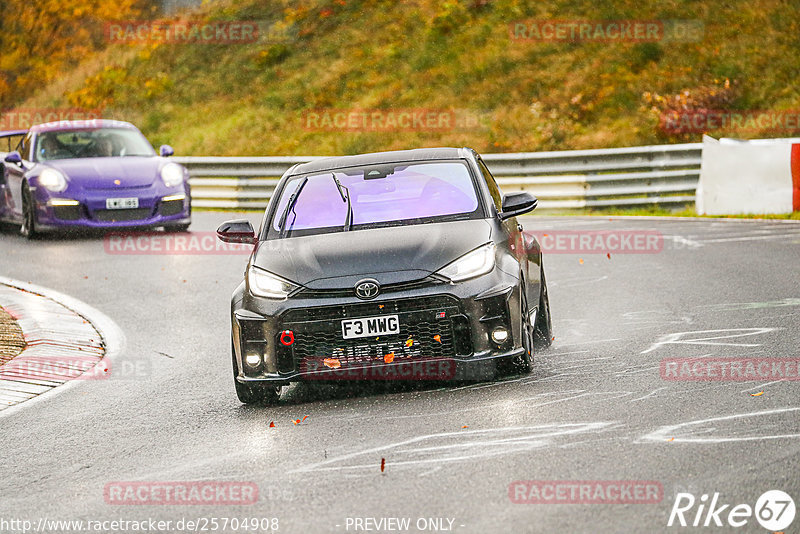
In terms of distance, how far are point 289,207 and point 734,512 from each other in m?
4.38

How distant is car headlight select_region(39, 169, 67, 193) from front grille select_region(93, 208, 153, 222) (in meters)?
0.62

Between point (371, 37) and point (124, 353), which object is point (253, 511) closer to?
point (124, 353)

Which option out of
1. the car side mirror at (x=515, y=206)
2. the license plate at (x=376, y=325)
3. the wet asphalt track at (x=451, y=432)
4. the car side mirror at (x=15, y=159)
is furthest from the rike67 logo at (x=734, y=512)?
the car side mirror at (x=15, y=159)

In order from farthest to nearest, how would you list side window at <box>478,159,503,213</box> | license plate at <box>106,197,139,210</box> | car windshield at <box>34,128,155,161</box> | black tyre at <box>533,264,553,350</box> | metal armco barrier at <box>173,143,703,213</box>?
metal armco barrier at <box>173,143,703,213</box>, car windshield at <box>34,128,155,161</box>, license plate at <box>106,197,139,210</box>, black tyre at <box>533,264,553,350</box>, side window at <box>478,159,503,213</box>

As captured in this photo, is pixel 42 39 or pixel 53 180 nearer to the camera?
pixel 53 180

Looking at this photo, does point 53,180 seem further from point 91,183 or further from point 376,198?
point 376,198

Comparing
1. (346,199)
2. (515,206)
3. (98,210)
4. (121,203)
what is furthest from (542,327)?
(98,210)

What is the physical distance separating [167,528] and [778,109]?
2456cm

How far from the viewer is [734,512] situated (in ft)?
16.2

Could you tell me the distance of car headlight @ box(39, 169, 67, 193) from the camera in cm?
1769

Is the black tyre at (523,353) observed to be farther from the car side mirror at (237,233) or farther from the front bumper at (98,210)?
the front bumper at (98,210)

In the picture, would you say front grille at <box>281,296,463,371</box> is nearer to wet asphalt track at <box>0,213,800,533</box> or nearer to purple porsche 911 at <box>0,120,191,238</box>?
wet asphalt track at <box>0,213,800,533</box>

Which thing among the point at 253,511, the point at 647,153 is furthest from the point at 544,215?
→ the point at 253,511

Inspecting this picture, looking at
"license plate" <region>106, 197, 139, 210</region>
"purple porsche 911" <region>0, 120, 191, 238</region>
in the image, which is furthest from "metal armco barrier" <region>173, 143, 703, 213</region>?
"license plate" <region>106, 197, 139, 210</region>
